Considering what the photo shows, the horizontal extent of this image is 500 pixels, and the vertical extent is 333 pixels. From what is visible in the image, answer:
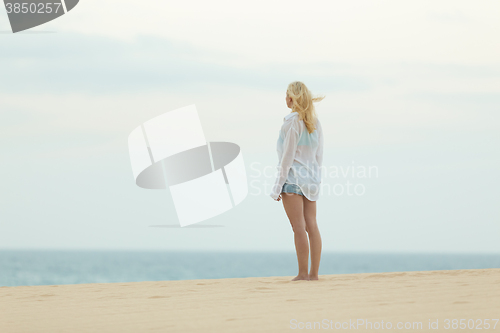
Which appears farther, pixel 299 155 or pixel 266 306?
pixel 299 155

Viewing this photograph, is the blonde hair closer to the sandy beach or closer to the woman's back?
the woman's back

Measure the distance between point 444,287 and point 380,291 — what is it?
0.46 metres

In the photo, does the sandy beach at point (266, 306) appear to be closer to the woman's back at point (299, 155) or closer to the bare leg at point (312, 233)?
the bare leg at point (312, 233)

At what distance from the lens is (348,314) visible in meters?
2.54

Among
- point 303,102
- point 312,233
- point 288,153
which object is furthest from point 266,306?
point 303,102

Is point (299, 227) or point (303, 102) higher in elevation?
point (303, 102)

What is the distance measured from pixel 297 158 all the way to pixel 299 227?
56cm

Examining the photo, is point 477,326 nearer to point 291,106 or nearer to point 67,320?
point 67,320

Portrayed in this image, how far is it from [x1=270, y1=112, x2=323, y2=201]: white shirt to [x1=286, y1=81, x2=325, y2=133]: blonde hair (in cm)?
4

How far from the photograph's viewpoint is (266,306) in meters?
2.87

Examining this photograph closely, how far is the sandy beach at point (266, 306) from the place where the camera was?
2.38 m

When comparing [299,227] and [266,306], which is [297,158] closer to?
[299,227]

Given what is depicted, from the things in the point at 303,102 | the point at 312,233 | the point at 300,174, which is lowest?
the point at 312,233

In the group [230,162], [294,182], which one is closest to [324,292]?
[294,182]
